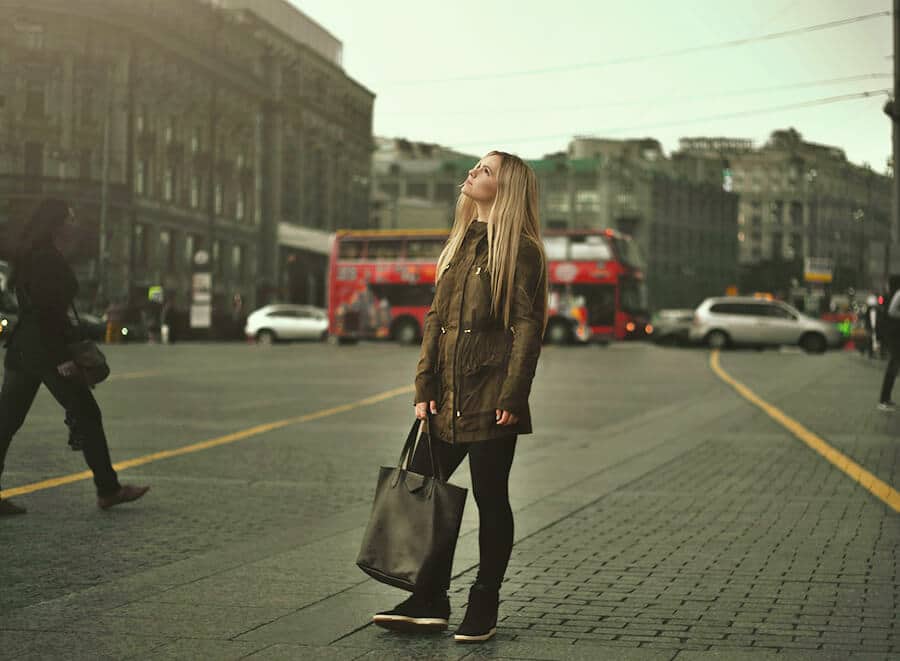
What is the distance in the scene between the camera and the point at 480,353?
471cm

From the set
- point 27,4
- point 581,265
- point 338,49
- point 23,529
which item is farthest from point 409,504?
point 338,49

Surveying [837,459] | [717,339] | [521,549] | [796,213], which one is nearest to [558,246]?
[717,339]

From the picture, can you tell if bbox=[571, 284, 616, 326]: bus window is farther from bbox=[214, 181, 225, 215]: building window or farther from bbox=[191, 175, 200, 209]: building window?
bbox=[214, 181, 225, 215]: building window

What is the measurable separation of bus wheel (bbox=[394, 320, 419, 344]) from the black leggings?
42741 millimetres

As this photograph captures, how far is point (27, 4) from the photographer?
2922cm

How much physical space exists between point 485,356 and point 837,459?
7029 mm

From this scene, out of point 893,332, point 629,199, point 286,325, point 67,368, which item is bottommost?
point 286,325

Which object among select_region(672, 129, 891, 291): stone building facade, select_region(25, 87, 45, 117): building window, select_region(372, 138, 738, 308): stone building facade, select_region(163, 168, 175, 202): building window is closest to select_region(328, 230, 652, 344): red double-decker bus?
select_region(163, 168, 175, 202): building window

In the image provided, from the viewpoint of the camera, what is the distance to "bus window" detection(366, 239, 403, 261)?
48312 millimetres

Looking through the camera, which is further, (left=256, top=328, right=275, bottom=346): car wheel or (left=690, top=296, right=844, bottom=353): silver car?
(left=256, top=328, right=275, bottom=346): car wheel

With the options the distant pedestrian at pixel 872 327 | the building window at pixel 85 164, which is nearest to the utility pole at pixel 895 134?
the distant pedestrian at pixel 872 327

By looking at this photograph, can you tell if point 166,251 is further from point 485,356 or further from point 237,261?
point 485,356

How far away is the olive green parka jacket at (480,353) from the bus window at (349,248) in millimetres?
44372

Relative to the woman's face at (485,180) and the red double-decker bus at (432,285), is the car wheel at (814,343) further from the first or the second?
the woman's face at (485,180)
